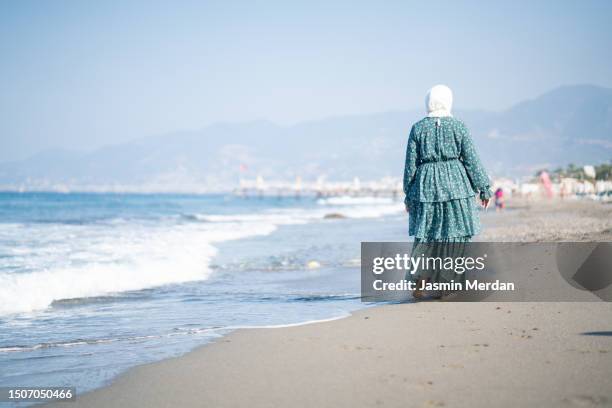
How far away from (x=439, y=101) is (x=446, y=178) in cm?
58

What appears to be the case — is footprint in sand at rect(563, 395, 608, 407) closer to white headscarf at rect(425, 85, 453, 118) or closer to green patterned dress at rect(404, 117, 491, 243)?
green patterned dress at rect(404, 117, 491, 243)

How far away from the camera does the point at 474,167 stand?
4852mm

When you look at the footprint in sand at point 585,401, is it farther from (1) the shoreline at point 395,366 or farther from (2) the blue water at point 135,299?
(2) the blue water at point 135,299

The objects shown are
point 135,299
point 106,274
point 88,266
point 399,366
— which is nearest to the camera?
point 399,366

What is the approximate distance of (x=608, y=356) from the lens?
3.04 meters

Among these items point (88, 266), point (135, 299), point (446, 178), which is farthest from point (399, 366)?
point (88, 266)

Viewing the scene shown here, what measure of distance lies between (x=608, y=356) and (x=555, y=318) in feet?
3.30

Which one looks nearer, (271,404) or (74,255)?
(271,404)

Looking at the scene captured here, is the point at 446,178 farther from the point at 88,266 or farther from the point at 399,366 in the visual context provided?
the point at 88,266

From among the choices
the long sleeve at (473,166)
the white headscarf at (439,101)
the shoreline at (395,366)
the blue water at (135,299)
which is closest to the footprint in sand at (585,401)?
the shoreline at (395,366)

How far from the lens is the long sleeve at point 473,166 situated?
4832 mm

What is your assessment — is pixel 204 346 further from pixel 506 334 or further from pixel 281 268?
pixel 281 268

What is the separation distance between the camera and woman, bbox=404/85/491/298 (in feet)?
15.9

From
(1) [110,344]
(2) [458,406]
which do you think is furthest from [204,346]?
(2) [458,406]
